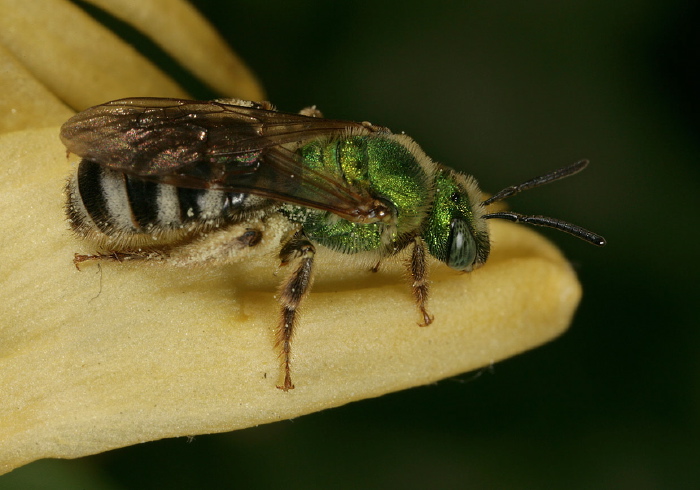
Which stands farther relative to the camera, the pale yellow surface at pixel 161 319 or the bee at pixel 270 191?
the bee at pixel 270 191

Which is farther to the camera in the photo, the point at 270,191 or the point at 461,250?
the point at 461,250

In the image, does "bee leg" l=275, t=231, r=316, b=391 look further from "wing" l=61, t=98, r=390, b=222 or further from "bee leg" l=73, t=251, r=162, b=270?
"bee leg" l=73, t=251, r=162, b=270

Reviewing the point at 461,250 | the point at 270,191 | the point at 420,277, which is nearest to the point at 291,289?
the point at 270,191

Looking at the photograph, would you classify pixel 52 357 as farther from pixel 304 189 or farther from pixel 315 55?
pixel 315 55

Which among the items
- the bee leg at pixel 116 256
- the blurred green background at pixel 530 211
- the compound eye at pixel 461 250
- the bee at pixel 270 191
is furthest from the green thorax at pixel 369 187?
the blurred green background at pixel 530 211

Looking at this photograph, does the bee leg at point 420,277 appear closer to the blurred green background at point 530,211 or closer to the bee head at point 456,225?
the bee head at point 456,225

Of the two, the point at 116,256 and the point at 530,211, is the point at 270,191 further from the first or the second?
the point at 530,211

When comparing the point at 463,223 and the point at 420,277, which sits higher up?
the point at 463,223
